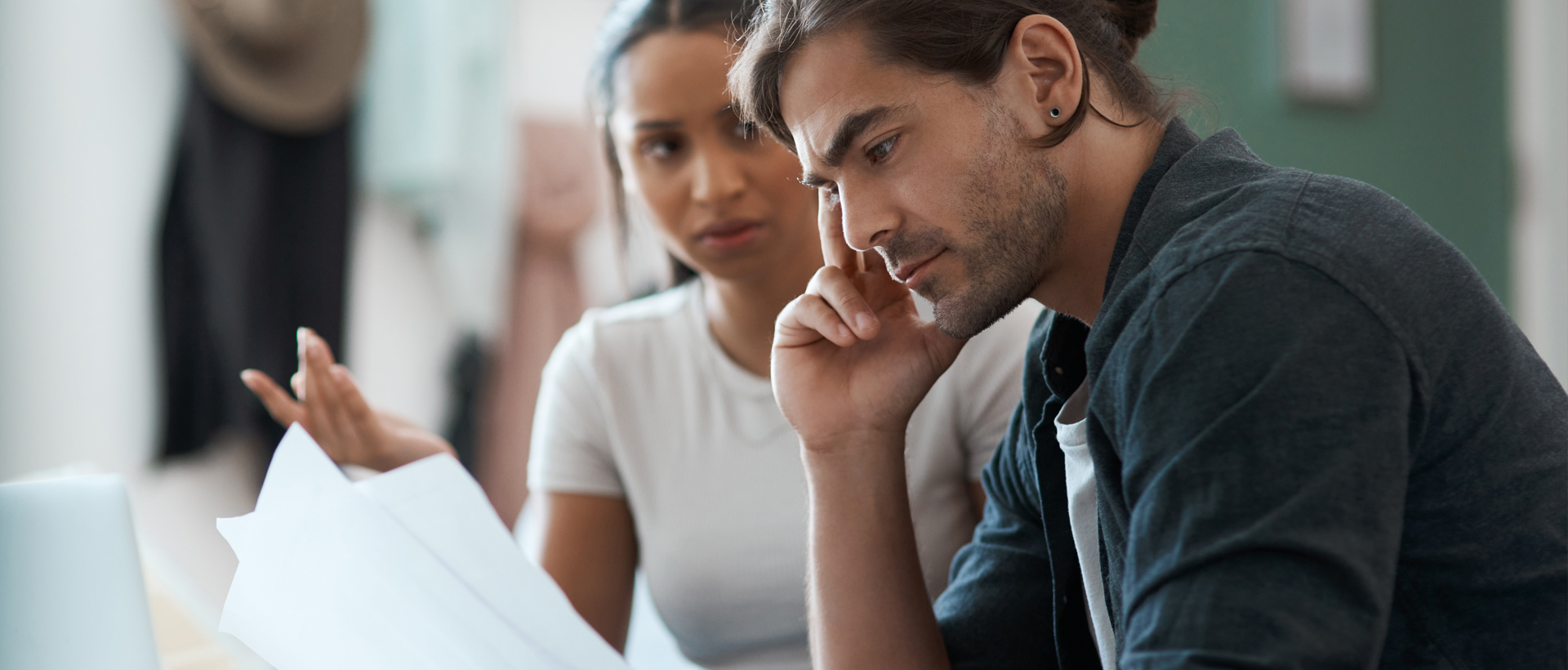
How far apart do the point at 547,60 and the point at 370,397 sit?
78 centimetres

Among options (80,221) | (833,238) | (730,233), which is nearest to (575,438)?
(730,233)

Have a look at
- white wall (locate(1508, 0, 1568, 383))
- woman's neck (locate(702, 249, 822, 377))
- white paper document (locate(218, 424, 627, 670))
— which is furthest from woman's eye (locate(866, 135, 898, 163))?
white wall (locate(1508, 0, 1568, 383))

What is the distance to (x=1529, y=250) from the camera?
2.89 m

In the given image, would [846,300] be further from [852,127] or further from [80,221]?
[80,221]

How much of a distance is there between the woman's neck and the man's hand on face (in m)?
0.28

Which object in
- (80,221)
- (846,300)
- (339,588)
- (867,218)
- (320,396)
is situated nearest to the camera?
(339,588)

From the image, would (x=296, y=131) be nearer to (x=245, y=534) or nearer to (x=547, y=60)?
(x=547, y=60)

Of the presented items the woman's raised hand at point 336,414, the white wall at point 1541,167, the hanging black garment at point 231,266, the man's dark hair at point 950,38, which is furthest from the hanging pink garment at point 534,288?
the white wall at point 1541,167

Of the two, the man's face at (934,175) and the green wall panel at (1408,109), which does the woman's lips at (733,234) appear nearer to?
the man's face at (934,175)

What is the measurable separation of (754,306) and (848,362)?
0.34 meters

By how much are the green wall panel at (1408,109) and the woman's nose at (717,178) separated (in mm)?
1909

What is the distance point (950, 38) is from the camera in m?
0.68

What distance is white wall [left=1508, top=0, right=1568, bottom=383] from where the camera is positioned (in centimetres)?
280

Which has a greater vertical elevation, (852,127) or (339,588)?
(852,127)
